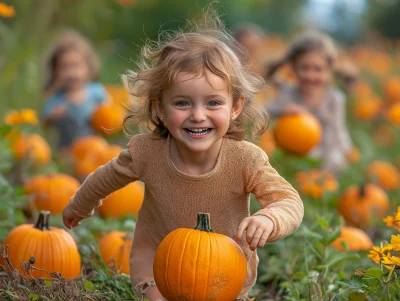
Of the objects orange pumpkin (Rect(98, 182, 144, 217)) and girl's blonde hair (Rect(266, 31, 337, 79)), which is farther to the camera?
girl's blonde hair (Rect(266, 31, 337, 79))

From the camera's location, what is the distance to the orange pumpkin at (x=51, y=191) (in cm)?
466

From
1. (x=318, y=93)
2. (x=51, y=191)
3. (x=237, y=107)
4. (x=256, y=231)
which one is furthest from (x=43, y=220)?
(x=318, y=93)

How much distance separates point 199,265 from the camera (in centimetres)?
262

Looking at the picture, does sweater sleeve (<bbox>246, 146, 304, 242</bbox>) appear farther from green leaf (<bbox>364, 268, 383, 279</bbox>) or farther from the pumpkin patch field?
green leaf (<bbox>364, 268, 383, 279</bbox>)

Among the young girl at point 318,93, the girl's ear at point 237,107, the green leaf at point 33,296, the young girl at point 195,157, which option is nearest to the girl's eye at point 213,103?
the young girl at point 195,157

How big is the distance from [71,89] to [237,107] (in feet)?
16.3

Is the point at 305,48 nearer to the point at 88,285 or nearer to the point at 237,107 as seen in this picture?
the point at 237,107

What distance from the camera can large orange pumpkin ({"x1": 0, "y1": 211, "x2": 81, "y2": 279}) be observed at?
3.24 metres

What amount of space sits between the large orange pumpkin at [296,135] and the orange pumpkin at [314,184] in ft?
0.65

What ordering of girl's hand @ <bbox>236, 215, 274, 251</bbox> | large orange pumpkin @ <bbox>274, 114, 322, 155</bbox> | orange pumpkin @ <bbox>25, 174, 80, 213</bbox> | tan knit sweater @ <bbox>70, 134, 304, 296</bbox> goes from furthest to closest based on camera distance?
large orange pumpkin @ <bbox>274, 114, 322, 155</bbox>, orange pumpkin @ <bbox>25, 174, 80, 213</bbox>, tan knit sweater @ <bbox>70, 134, 304, 296</bbox>, girl's hand @ <bbox>236, 215, 274, 251</bbox>

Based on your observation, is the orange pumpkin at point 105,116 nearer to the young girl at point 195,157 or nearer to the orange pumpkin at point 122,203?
the orange pumpkin at point 122,203

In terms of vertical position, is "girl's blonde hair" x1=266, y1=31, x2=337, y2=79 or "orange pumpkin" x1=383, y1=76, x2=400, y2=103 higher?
"girl's blonde hair" x1=266, y1=31, x2=337, y2=79

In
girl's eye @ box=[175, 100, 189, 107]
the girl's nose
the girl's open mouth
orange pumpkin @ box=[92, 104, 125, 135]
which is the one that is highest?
girl's eye @ box=[175, 100, 189, 107]

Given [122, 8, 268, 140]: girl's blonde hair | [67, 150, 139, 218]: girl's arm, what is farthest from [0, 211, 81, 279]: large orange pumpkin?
[122, 8, 268, 140]: girl's blonde hair
